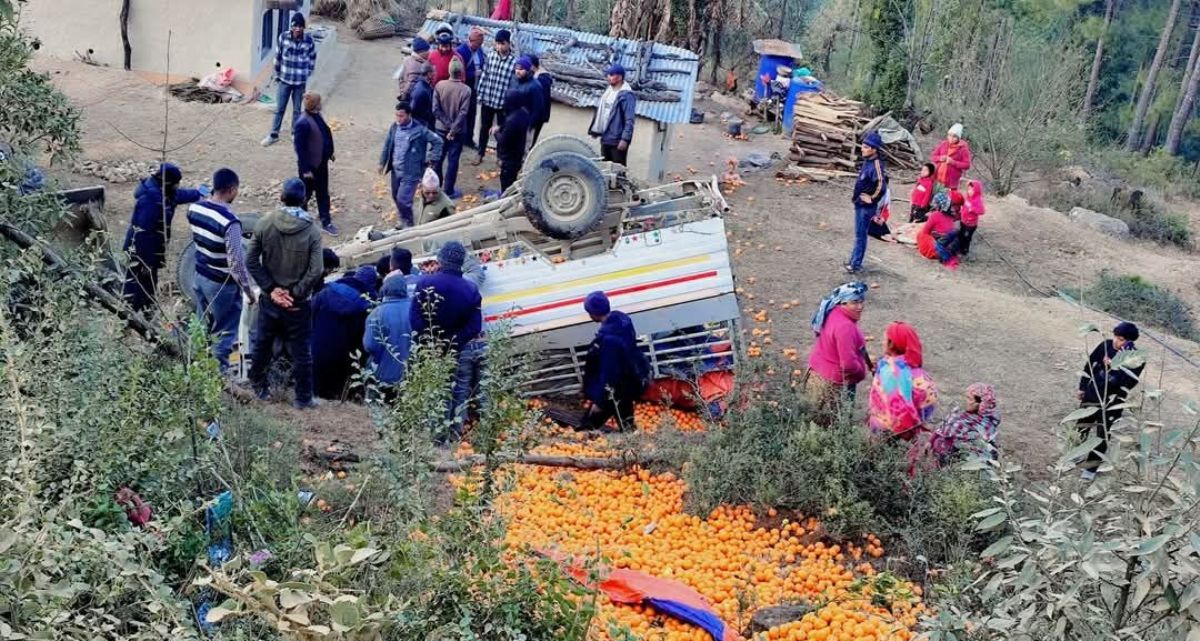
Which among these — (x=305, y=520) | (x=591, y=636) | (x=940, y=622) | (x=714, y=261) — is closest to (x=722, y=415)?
(x=714, y=261)

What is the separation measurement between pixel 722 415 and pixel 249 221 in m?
4.29

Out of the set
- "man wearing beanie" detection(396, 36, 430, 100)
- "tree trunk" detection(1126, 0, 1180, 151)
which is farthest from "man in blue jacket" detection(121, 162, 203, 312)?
"tree trunk" detection(1126, 0, 1180, 151)

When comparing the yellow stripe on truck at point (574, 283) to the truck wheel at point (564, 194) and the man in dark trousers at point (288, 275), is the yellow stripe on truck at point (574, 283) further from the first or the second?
the man in dark trousers at point (288, 275)

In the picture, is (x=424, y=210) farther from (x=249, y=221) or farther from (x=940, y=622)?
(x=940, y=622)

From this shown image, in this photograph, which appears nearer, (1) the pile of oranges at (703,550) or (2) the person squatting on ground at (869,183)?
(1) the pile of oranges at (703,550)

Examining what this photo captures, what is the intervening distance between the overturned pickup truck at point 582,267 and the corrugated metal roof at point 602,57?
16.7ft

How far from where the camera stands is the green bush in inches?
523

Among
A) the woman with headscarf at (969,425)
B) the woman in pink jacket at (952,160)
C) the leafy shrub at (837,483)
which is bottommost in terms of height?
the leafy shrub at (837,483)

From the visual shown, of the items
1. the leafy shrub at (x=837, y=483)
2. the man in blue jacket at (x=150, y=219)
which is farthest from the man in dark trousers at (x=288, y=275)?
the leafy shrub at (x=837, y=483)

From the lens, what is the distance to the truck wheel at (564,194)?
919 centimetres

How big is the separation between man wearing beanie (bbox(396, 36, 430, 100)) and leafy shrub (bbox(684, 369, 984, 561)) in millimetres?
7417

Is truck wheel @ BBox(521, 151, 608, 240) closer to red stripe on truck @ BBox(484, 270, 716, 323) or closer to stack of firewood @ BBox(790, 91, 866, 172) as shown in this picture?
red stripe on truck @ BBox(484, 270, 716, 323)

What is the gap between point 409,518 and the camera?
17.9 feet

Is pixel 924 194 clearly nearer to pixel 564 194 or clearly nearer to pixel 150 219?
pixel 564 194
